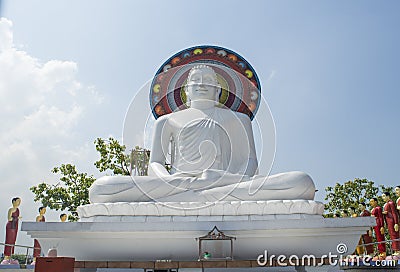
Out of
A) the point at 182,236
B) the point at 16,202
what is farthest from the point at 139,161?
the point at 182,236

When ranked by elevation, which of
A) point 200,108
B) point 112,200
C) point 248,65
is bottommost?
point 112,200

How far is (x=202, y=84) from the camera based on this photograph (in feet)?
26.5

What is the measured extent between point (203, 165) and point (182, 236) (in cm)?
200

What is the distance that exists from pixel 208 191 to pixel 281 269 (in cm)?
148

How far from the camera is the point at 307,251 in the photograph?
17.6ft

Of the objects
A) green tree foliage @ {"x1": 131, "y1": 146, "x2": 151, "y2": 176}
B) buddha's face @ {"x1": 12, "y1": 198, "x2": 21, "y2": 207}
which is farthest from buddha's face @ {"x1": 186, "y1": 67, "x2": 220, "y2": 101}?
buddha's face @ {"x1": 12, "y1": 198, "x2": 21, "y2": 207}

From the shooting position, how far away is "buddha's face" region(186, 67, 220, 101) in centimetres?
809

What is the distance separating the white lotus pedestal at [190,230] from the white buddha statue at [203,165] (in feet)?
0.97

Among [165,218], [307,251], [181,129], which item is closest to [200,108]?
[181,129]

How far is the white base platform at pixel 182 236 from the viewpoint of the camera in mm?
5172

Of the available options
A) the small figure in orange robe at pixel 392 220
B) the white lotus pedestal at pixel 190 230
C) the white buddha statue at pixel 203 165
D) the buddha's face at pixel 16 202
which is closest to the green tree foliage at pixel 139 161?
the white buddha statue at pixel 203 165

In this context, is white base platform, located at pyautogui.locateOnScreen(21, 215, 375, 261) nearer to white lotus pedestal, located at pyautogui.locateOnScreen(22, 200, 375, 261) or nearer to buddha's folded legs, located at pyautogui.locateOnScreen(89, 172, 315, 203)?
white lotus pedestal, located at pyautogui.locateOnScreen(22, 200, 375, 261)

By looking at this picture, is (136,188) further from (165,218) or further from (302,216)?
(302,216)

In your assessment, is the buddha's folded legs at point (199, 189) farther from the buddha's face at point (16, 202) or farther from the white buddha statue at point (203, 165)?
the buddha's face at point (16, 202)
